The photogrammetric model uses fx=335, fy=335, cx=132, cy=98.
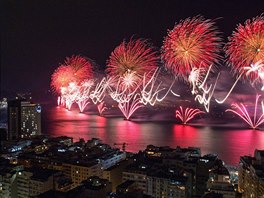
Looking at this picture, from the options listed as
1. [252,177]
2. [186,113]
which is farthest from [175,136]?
[252,177]

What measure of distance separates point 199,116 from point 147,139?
21.1 ft

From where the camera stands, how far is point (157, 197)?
19.7 feet

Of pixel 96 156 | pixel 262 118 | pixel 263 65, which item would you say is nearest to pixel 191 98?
pixel 262 118

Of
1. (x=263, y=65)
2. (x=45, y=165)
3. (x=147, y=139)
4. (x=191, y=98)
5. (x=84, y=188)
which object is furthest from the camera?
(x=191, y=98)

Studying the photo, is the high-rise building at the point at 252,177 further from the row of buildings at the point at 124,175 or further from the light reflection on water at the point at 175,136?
the light reflection on water at the point at 175,136

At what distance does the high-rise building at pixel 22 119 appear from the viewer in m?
13.3

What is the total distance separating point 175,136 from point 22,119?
625cm

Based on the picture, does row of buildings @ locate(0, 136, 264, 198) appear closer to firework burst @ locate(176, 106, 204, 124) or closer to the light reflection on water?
the light reflection on water

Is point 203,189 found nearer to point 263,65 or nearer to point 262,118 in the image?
point 263,65

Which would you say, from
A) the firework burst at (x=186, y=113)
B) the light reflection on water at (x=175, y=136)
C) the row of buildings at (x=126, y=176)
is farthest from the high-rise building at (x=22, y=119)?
the firework burst at (x=186, y=113)

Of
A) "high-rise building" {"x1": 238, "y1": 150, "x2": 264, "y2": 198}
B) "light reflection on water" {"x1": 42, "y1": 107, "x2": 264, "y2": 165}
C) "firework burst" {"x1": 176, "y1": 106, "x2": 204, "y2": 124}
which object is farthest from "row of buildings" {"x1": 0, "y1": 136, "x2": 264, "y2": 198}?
"firework burst" {"x1": 176, "y1": 106, "x2": 204, "y2": 124}

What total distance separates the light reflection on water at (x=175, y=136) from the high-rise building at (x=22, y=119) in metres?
1.17

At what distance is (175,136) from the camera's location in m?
13.3

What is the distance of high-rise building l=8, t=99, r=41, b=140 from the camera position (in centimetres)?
1334
